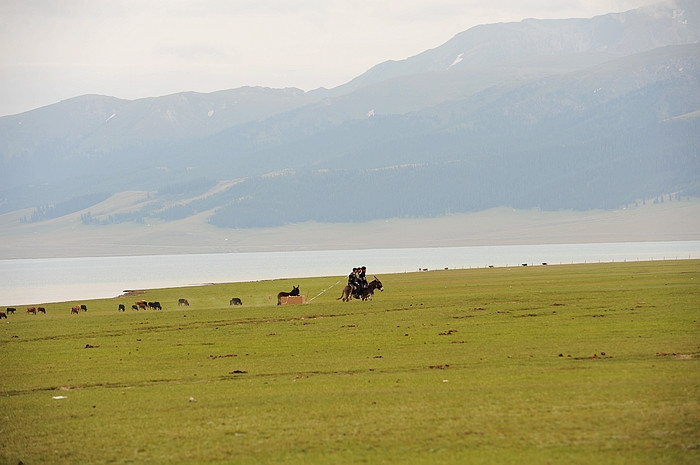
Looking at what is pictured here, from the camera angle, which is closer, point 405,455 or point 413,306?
point 405,455

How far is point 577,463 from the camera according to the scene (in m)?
17.1

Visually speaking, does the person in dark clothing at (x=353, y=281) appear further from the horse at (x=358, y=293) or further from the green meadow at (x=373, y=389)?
the green meadow at (x=373, y=389)

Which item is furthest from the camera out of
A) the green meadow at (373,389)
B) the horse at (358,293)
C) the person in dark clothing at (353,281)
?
the horse at (358,293)

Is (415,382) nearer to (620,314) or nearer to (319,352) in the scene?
(319,352)

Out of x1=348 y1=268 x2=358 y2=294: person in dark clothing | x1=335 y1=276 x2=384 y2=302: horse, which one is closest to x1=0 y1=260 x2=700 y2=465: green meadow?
x1=348 y1=268 x2=358 y2=294: person in dark clothing

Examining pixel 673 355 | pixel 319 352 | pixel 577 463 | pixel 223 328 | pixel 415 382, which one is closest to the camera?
pixel 577 463

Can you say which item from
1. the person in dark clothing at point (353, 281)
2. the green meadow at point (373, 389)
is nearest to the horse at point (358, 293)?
the person in dark clothing at point (353, 281)

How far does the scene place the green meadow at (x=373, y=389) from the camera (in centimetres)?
1902

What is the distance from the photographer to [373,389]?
83.8 feet

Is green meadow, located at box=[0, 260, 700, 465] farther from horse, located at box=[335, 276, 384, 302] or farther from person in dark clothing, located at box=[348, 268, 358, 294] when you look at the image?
horse, located at box=[335, 276, 384, 302]

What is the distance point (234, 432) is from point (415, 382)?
6.58m

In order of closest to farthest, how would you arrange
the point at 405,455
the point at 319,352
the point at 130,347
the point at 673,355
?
the point at 405,455
the point at 673,355
the point at 319,352
the point at 130,347

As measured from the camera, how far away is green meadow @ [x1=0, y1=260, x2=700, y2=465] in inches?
749

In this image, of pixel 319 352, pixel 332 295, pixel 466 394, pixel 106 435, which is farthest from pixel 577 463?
pixel 332 295
